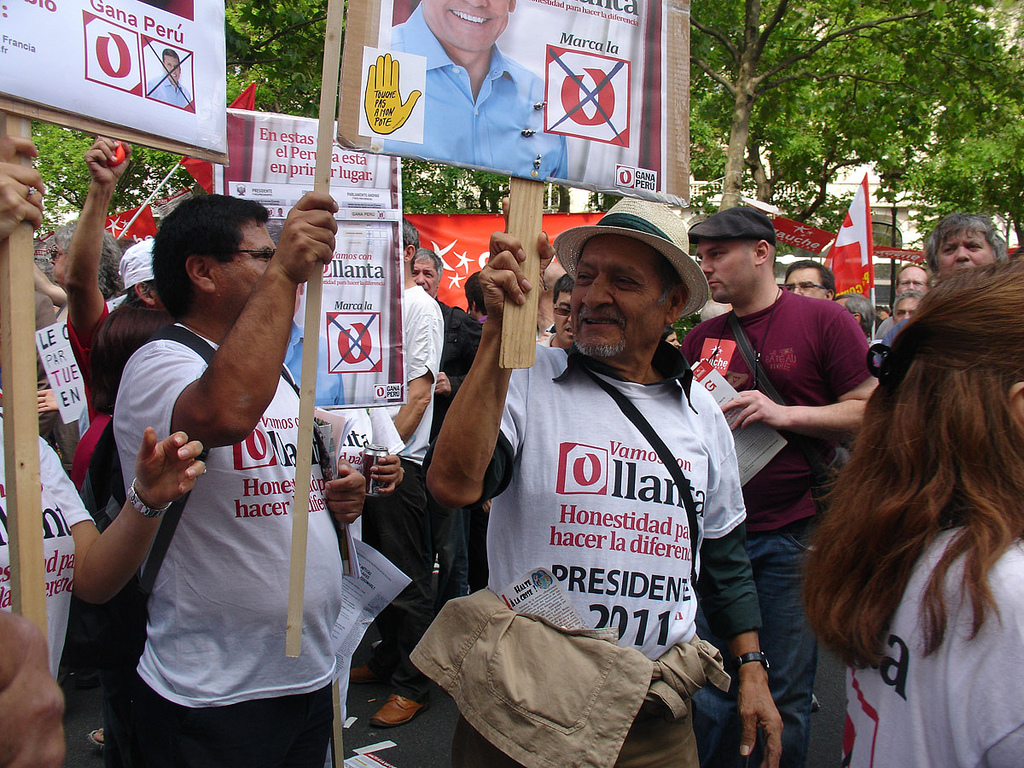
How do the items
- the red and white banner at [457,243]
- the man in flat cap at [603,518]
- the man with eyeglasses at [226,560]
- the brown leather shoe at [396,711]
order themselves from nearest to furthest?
1. the man in flat cap at [603,518]
2. the man with eyeglasses at [226,560]
3. the brown leather shoe at [396,711]
4. the red and white banner at [457,243]

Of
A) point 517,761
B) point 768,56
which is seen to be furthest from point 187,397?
point 768,56

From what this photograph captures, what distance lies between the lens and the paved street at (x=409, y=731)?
3.80m

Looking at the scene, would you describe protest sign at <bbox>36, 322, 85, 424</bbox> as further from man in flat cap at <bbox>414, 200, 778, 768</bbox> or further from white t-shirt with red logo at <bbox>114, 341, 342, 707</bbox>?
man in flat cap at <bbox>414, 200, 778, 768</bbox>

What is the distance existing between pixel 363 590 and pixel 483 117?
132 centimetres

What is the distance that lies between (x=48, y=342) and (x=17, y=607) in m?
2.67

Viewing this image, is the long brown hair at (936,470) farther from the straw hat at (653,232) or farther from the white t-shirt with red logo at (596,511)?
the straw hat at (653,232)

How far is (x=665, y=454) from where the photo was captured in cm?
207

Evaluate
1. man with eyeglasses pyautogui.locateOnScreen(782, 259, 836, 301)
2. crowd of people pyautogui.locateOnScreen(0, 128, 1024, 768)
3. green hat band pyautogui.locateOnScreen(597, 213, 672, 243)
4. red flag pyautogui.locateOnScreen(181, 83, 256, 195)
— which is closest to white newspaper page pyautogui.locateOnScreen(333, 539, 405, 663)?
crowd of people pyautogui.locateOnScreen(0, 128, 1024, 768)

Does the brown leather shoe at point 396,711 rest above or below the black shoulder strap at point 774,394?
below

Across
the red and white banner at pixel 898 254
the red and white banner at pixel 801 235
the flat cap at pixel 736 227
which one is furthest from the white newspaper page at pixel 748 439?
the red and white banner at pixel 898 254

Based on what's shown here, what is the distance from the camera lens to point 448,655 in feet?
6.35

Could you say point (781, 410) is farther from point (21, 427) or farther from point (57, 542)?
point (21, 427)

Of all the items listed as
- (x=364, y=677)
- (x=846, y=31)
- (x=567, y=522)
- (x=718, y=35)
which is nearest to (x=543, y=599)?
(x=567, y=522)

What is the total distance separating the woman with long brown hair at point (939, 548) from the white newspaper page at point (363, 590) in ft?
3.98
